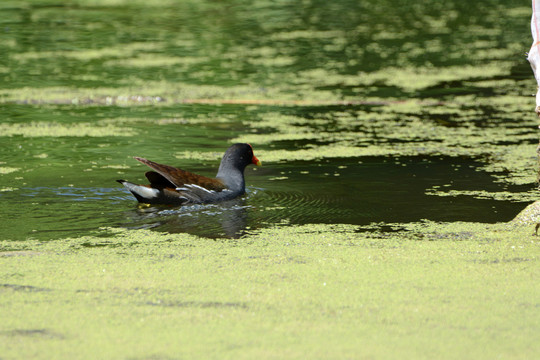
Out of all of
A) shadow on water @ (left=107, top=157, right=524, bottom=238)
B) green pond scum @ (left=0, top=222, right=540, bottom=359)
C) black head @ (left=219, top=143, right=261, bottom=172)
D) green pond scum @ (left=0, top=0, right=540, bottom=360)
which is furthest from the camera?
black head @ (left=219, top=143, right=261, bottom=172)

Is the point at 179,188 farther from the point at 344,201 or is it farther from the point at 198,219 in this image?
the point at 344,201

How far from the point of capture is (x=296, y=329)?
329 cm

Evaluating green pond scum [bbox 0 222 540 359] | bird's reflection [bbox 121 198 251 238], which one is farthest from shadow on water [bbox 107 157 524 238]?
green pond scum [bbox 0 222 540 359]

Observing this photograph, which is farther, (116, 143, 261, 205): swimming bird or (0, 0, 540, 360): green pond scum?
(116, 143, 261, 205): swimming bird

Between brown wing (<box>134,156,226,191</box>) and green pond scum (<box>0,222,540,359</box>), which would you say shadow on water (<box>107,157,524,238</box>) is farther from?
green pond scum (<box>0,222,540,359</box>)

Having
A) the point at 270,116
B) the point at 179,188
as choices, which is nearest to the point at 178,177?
the point at 179,188

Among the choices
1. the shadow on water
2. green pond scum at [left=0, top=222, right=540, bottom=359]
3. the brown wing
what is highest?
the brown wing

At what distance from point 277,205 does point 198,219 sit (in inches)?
21.9

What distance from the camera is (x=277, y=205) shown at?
560cm

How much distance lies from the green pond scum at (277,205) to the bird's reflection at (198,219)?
0.07 ft

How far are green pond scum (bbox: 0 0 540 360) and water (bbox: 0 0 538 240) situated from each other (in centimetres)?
3

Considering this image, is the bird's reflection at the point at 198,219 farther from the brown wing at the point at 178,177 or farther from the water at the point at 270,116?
the brown wing at the point at 178,177

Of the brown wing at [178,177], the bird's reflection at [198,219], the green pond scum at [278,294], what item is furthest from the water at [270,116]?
the green pond scum at [278,294]

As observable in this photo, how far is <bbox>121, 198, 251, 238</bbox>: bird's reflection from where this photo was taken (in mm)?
4957
